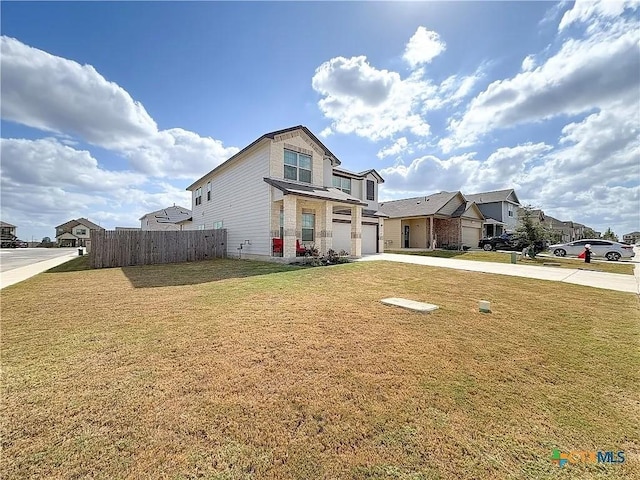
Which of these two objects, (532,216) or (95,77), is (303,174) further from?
(532,216)

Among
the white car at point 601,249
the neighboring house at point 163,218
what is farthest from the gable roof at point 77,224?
the white car at point 601,249

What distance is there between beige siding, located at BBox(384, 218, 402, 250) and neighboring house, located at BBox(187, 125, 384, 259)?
8353mm

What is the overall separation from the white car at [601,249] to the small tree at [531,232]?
15.6ft

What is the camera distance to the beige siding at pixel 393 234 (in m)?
27.7

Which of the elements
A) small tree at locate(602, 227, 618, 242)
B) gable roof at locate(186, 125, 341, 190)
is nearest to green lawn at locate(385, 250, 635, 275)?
gable roof at locate(186, 125, 341, 190)

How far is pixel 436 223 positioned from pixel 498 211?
33.7 feet

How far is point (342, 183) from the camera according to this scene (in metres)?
20.9

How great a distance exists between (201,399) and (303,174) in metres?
14.4

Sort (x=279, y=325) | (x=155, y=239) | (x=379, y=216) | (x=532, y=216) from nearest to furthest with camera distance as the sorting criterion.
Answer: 1. (x=279, y=325)
2. (x=155, y=239)
3. (x=532, y=216)
4. (x=379, y=216)

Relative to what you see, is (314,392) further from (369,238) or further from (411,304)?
(369,238)

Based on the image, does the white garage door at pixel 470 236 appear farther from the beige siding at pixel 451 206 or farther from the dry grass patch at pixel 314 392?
the dry grass patch at pixel 314 392

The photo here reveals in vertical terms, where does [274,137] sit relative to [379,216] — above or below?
above

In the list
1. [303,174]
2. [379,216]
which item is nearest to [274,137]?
[303,174]

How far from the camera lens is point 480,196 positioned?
34.7 m
